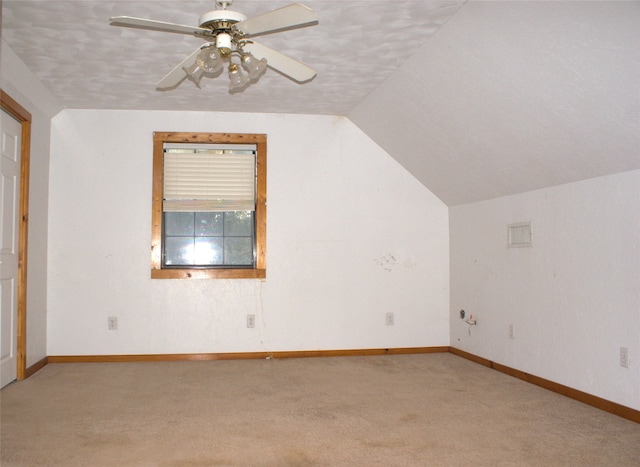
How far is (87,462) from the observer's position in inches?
104

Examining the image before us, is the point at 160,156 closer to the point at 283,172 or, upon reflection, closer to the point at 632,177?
the point at 283,172

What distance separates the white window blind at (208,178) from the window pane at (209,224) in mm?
100

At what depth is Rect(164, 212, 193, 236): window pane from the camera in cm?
534

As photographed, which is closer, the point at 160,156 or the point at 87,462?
the point at 87,462

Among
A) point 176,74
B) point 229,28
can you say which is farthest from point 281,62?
point 176,74

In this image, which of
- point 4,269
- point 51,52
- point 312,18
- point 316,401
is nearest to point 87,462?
point 316,401

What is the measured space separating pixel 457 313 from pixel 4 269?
13.3 feet

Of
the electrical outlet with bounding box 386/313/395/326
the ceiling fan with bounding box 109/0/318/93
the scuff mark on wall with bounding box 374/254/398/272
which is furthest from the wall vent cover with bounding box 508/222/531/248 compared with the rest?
the ceiling fan with bounding box 109/0/318/93

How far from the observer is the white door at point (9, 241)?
3988mm

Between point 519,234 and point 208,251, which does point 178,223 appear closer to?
point 208,251

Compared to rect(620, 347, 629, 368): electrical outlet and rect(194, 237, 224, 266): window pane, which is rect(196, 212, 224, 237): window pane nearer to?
rect(194, 237, 224, 266): window pane

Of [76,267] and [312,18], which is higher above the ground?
[312,18]

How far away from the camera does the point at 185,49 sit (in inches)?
149

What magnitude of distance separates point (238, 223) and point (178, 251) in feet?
2.15
